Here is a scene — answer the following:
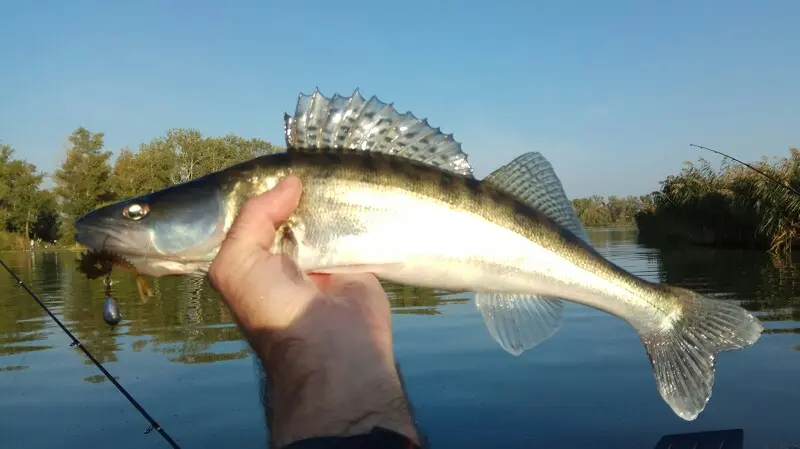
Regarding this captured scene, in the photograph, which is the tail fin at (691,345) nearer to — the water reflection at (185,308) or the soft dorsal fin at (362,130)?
the soft dorsal fin at (362,130)

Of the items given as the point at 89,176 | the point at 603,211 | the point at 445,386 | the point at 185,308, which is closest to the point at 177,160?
the point at 89,176

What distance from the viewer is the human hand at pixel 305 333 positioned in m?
2.34

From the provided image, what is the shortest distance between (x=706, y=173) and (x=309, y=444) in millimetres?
45369

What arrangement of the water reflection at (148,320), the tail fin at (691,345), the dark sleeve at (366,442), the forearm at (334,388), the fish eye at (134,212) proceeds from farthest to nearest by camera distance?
1. the water reflection at (148,320)
2. the tail fin at (691,345)
3. the fish eye at (134,212)
4. the forearm at (334,388)
5. the dark sleeve at (366,442)

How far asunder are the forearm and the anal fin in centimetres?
158

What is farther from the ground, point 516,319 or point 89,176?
point 89,176

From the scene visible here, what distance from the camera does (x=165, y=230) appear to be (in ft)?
12.5

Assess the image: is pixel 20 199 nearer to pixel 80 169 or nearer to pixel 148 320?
pixel 80 169

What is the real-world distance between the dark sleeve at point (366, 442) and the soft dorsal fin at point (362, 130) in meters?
2.21

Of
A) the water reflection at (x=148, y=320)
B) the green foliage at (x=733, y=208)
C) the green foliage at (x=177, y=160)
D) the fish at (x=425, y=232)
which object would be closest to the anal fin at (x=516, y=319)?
the fish at (x=425, y=232)

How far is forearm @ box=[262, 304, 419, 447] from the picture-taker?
7.50 ft

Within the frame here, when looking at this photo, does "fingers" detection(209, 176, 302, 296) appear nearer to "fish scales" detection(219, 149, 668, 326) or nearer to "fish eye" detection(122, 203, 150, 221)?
"fish scales" detection(219, 149, 668, 326)

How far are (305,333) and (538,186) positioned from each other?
2.22 meters

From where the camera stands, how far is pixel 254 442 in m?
7.04
